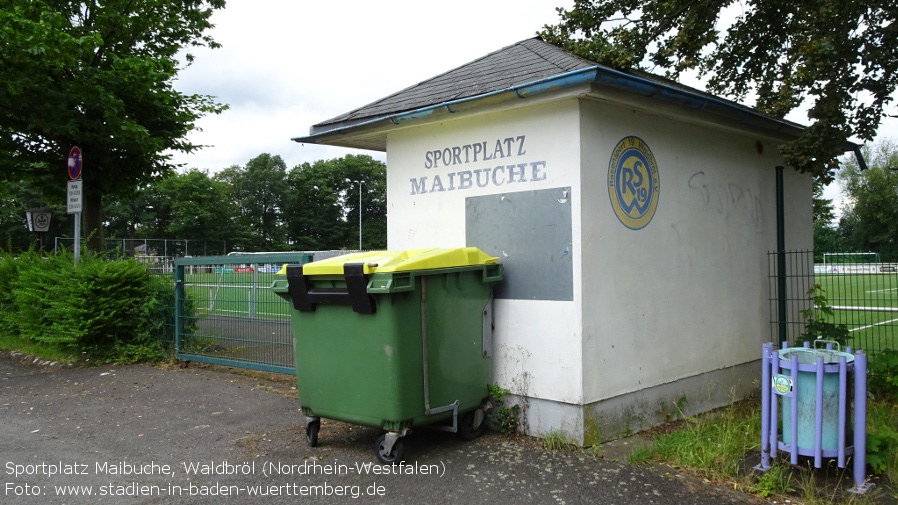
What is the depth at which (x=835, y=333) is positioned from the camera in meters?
7.25

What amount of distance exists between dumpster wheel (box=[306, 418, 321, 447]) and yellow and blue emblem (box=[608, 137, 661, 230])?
9.76 ft

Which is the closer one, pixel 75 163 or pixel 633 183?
pixel 633 183

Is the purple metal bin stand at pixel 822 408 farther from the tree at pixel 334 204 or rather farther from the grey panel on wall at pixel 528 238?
the tree at pixel 334 204

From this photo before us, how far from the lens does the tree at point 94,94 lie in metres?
10.7

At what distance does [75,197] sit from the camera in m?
10.2

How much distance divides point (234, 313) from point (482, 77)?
433 centimetres

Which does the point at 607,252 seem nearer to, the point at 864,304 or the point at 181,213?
the point at 864,304

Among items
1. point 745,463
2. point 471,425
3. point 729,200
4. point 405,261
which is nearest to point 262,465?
point 471,425

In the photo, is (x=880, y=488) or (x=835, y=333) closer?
(x=880, y=488)

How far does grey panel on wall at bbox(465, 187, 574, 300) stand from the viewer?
210 inches

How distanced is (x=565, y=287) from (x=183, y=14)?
492 inches

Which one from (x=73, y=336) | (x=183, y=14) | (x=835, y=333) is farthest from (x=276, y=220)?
(x=835, y=333)

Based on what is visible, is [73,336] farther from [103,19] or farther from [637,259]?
[637,259]

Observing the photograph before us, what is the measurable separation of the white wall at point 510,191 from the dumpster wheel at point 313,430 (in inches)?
61.5
